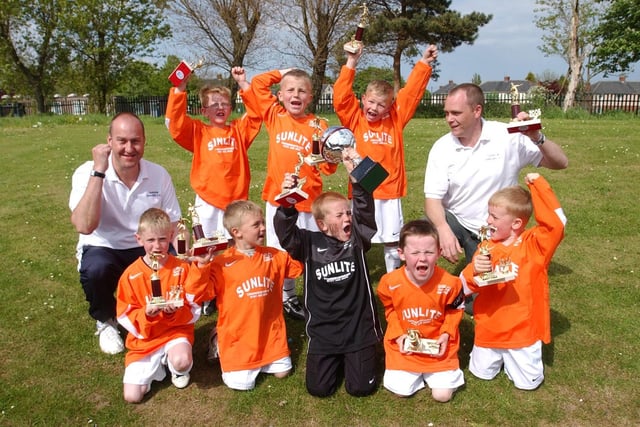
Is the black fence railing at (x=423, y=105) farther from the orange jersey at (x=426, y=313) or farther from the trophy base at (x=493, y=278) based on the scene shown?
the trophy base at (x=493, y=278)

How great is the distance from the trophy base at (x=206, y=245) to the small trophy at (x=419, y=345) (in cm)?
149

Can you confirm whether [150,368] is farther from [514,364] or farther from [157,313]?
[514,364]

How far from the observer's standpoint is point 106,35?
36.2 metres

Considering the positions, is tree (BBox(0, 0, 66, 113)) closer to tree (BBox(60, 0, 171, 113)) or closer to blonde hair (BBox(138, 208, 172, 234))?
tree (BBox(60, 0, 171, 113))

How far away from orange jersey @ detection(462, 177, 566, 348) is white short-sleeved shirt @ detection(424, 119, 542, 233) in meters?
0.92

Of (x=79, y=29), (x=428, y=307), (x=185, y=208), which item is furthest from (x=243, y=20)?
(x=428, y=307)

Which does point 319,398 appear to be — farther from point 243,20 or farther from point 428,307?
point 243,20

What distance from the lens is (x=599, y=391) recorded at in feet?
12.1

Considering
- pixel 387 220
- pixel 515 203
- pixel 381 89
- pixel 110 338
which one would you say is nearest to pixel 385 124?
pixel 381 89

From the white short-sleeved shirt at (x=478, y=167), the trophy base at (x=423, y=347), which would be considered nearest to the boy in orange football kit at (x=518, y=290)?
the trophy base at (x=423, y=347)

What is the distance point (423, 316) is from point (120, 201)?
274cm

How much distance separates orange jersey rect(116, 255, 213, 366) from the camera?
12.2 feet

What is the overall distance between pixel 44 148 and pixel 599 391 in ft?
55.4

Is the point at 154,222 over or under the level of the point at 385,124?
under
